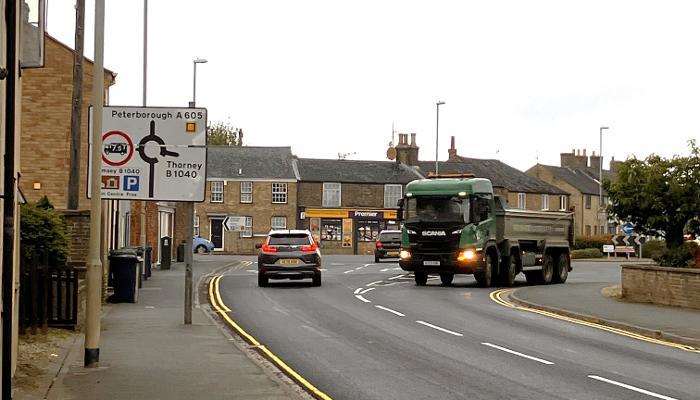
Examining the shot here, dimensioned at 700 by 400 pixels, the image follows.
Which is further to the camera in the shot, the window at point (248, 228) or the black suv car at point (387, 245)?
the window at point (248, 228)

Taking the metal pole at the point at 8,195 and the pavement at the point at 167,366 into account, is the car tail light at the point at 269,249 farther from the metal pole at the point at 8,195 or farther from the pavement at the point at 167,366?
the metal pole at the point at 8,195

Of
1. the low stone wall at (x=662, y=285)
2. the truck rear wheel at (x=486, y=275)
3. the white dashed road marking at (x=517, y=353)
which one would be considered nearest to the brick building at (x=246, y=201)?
the truck rear wheel at (x=486, y=275)

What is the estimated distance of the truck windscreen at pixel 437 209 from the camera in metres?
30.9

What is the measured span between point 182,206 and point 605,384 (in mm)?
47872

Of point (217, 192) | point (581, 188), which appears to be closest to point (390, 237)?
point (217, 192)

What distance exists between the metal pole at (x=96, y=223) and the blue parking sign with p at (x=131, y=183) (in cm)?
454

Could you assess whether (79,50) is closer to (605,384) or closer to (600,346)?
(600,346)

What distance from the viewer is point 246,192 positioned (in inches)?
3071

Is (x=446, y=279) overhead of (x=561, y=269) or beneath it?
beneath

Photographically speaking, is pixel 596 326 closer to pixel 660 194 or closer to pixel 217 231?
pixel 660 194

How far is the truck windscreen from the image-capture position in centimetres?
3089

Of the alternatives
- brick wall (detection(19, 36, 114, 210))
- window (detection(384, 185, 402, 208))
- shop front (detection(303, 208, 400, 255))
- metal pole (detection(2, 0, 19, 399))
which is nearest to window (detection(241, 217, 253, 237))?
shop front (detection(303, 208, 400, 255))

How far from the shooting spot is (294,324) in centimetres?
1970

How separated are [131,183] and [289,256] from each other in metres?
12.8
